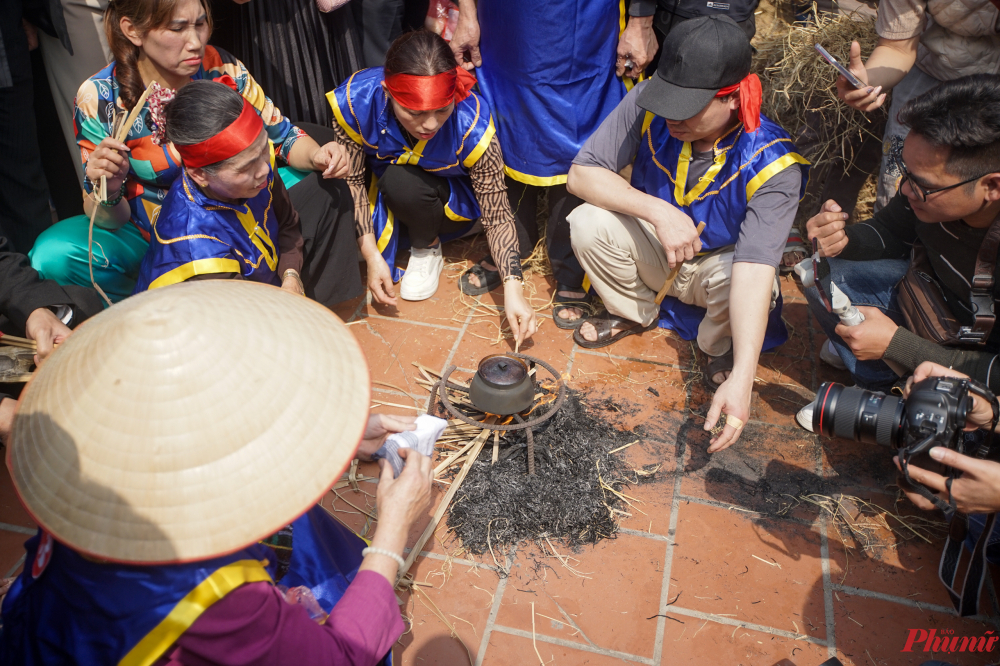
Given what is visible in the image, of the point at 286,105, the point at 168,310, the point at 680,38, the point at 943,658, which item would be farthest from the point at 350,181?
the point at 943,658

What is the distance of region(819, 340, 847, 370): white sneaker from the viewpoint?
11.6 feet

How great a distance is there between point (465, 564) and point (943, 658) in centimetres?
172

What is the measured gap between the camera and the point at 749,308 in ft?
9.41

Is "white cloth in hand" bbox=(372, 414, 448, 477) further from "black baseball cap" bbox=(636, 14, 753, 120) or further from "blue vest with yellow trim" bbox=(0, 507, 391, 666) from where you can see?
"black baseball cap" bbox=(636, 14, 753, 120)

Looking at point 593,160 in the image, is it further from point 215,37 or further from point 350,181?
point 215,37

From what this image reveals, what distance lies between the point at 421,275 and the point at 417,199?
451 millimetres

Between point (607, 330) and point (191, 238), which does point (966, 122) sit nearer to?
point (607, 330)

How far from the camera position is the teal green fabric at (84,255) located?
327 centimetres

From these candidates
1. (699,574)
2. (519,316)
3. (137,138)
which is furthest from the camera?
(519,316)

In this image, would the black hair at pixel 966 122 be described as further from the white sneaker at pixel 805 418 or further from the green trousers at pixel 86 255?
the green trousers at pixel 86 255

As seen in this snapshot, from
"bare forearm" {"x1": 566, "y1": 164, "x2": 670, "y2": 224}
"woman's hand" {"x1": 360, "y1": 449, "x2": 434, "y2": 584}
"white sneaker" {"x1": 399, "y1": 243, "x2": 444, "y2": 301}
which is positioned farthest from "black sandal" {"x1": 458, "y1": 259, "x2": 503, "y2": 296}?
"woman's hand" {"x1": 360, "y1": 449, "x2": 434, "y2": 584}

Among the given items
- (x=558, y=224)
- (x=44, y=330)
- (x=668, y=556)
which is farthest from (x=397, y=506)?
(x=558, y=224)

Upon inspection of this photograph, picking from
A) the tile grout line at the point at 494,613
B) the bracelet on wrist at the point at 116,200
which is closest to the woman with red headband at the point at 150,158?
the bracelet on wrist at the point at 116,200

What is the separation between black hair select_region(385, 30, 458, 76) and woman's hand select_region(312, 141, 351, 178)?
52 cm
